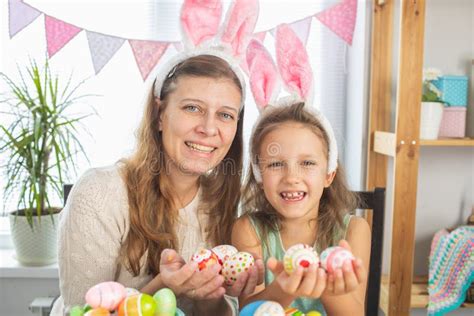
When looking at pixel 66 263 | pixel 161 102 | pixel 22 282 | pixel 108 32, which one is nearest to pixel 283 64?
pixel 161 102

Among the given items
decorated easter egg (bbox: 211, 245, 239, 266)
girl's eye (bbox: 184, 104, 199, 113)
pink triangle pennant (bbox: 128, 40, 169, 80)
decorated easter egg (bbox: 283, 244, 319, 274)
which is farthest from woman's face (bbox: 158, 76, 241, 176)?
pink triangle pennant (bbox: 128, 40, 169, 80)

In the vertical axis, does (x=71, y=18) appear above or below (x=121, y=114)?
above

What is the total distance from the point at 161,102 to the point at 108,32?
94cm

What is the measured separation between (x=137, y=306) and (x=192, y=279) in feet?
0.42

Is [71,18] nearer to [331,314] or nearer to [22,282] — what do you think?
[22,282]

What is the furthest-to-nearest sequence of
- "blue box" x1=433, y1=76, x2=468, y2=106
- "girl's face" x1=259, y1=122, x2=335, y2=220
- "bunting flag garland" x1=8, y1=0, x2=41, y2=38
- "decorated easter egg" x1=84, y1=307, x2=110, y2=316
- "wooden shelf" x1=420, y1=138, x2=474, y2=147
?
1. "blue box" x1=433, y1=76, x2=468, y2=106
2. "wooden shelf" x1=420, y1=138, x2=474, y2=147
3. "bunting flag garland" x1=8, y1=0, x2=41, y2=38
4. "girl's face" x1=259, y1=122, x2=335, y2=220
5. "decorated easter egg" x1=84, y1=307, x2=110, y2=316

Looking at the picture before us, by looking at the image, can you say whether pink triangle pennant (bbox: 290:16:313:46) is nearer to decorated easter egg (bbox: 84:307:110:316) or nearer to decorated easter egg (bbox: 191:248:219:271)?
decorated easter egg (bbox: 191:248:219:271)

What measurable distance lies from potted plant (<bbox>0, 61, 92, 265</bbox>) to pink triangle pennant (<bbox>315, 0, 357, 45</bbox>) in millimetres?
963

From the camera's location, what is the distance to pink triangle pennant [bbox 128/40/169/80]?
1.56 m

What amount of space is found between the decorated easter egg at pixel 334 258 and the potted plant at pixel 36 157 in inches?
51.9

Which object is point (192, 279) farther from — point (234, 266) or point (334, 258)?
point (334, 258)

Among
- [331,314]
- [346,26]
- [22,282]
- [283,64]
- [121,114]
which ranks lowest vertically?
[22,282]

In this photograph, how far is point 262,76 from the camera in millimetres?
1042

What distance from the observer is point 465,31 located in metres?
1.86
